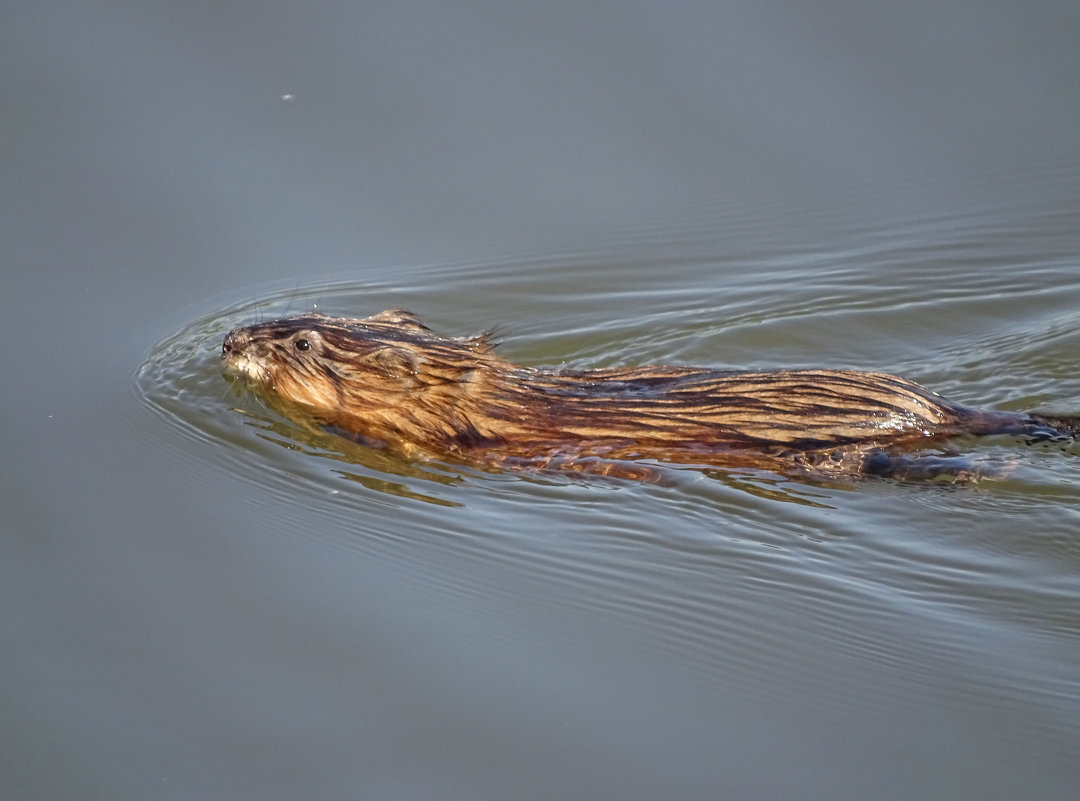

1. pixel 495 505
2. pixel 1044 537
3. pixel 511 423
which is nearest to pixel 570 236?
pixel 511 423

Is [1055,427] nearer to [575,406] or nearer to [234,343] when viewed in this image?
[575,406]

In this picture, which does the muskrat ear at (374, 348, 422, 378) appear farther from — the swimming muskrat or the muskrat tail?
the muskrat tail

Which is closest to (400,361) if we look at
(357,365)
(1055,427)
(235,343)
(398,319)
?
(357,365)

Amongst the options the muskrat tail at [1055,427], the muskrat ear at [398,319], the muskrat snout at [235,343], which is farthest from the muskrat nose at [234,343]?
the muskrat tail at [1055,427]

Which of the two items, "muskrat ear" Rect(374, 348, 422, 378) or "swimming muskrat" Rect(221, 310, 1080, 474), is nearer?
"swimming muskrat" Rect(221, 310, 1080, 474)

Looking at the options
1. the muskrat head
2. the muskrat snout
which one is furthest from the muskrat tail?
the muskrat snout

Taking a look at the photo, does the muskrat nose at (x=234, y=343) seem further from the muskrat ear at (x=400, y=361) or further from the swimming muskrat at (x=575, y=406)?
the muskrat ear at (x=400, y=361)
